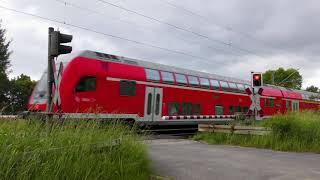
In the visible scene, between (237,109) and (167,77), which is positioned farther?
(237,109)

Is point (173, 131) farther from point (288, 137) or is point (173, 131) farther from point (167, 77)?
point (288, 137)

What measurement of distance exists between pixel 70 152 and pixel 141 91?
13504mm

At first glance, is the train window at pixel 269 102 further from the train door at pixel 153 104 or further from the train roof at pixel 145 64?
the train door at pixel 153 104

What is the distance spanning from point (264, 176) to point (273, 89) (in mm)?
26657

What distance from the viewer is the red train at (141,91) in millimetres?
17750

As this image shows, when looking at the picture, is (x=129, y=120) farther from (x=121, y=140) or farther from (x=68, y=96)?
(x=121, y=140)

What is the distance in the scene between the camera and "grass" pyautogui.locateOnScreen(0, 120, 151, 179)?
5.93 m

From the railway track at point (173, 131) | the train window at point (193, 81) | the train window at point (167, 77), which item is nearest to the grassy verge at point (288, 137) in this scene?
the railway track at point (173, 131)

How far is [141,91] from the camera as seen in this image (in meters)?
20.4

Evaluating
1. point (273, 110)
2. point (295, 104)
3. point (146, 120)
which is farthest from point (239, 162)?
point (295, 104)

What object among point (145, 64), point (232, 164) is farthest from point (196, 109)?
point (232, 164)

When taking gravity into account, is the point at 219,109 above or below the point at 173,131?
above

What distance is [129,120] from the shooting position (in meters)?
20.0

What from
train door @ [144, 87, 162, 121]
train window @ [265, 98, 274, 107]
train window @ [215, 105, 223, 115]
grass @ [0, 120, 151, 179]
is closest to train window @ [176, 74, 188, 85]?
train door @ [144, 87, 162, 121]
